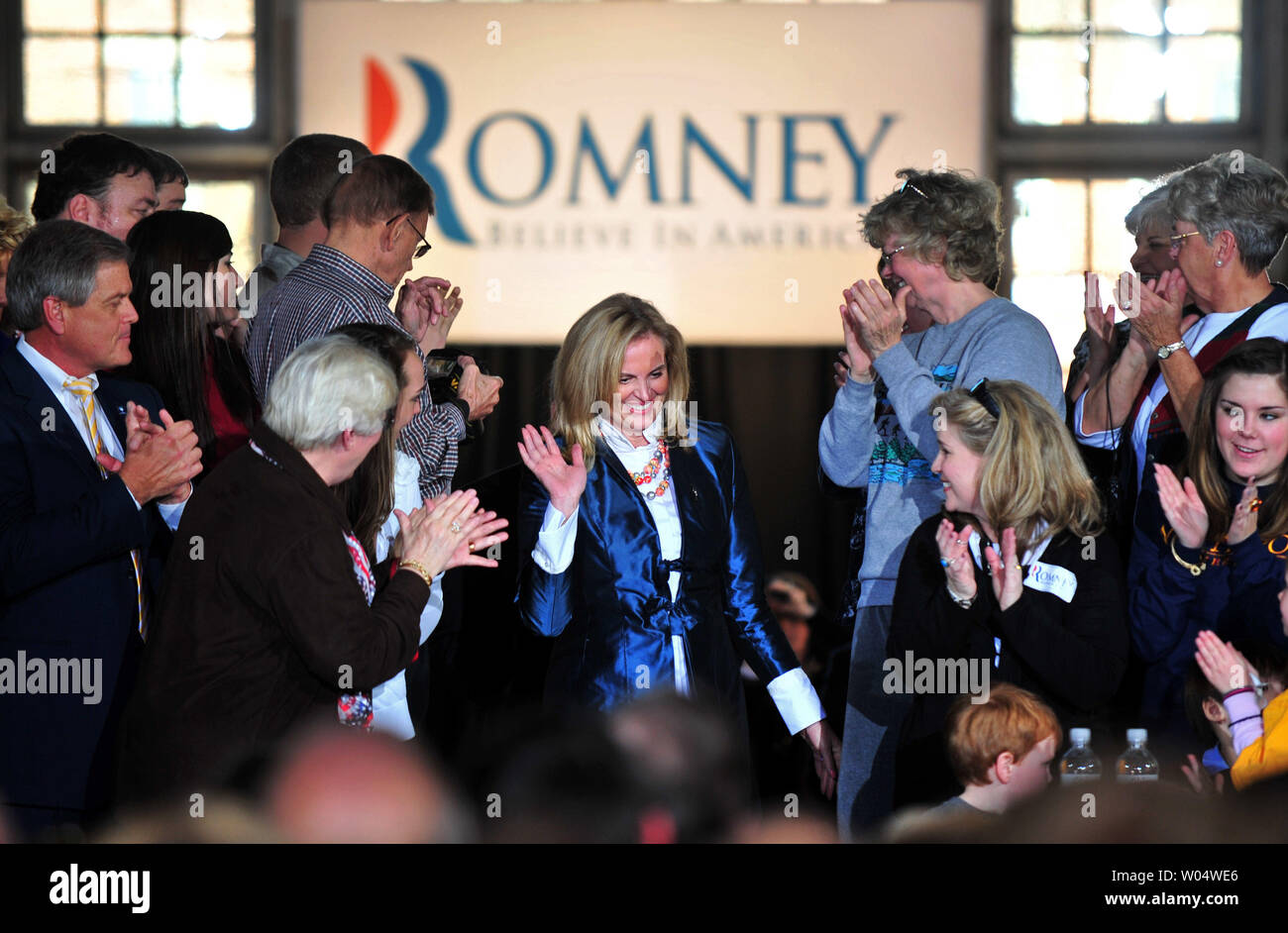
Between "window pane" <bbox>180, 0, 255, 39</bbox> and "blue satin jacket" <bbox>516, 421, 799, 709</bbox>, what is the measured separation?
4214mm

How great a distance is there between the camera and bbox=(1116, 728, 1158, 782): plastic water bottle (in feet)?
8.37

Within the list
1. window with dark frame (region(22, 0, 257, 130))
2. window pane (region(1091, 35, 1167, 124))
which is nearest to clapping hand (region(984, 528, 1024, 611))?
window pane (region(1091, 35, 1167, 124))

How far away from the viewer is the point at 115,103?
6.18 meters

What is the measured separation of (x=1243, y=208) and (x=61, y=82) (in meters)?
5.09

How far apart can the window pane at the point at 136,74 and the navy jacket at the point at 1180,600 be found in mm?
4857

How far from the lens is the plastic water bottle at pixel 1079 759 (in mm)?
2455

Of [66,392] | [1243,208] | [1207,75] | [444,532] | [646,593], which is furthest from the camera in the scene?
[1207,75]

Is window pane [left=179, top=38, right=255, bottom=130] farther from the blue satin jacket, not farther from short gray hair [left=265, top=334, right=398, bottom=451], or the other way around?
short gray hair [left=265, top=334, right=398, bottom=451]

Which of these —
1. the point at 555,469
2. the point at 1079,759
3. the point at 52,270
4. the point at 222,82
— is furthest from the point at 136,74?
the point at 1079,759

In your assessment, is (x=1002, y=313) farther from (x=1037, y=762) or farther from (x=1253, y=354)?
(x=1037, y=762)

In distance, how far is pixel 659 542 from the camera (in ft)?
8.61

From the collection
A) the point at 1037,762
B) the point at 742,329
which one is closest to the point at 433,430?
the point at 1037,762

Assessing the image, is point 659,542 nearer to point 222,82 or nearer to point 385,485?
point 385,485

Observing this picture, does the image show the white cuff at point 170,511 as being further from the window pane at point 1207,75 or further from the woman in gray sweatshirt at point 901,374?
the window pane at point 1207,75
